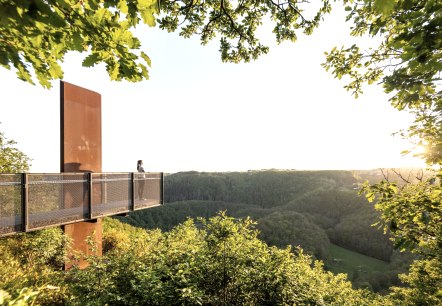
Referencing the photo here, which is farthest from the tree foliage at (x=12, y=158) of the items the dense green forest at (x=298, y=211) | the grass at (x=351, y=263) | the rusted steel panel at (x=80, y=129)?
the grass at (x=351, y=263)

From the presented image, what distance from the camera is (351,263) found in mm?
77625

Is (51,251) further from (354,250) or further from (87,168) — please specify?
(354,250)

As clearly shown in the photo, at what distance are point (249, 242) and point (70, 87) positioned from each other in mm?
9209

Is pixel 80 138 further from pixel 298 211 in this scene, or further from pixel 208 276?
pixel 298 211

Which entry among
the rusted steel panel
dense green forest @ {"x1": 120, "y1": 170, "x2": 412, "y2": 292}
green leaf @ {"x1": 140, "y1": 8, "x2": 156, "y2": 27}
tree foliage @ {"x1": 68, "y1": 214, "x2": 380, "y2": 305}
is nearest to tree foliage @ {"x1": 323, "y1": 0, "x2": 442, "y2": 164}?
green leaf @ {"x1": 140, "y1": 8, "x2": 156, "y2": 27}

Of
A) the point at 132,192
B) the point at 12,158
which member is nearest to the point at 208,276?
the point at 132,192

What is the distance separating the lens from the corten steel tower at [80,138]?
9.57 metres

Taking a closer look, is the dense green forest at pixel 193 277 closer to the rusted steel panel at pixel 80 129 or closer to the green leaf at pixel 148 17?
the rusted steel panel at pixel 80 129

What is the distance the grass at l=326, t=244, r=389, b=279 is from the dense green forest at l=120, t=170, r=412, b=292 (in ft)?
1.87

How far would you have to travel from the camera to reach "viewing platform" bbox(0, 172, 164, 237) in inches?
226

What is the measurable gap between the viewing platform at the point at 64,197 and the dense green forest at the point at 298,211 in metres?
19.2

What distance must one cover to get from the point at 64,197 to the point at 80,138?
398 centimetres

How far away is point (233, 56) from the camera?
26.5 ft

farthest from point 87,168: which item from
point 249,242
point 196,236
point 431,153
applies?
point 431,153
